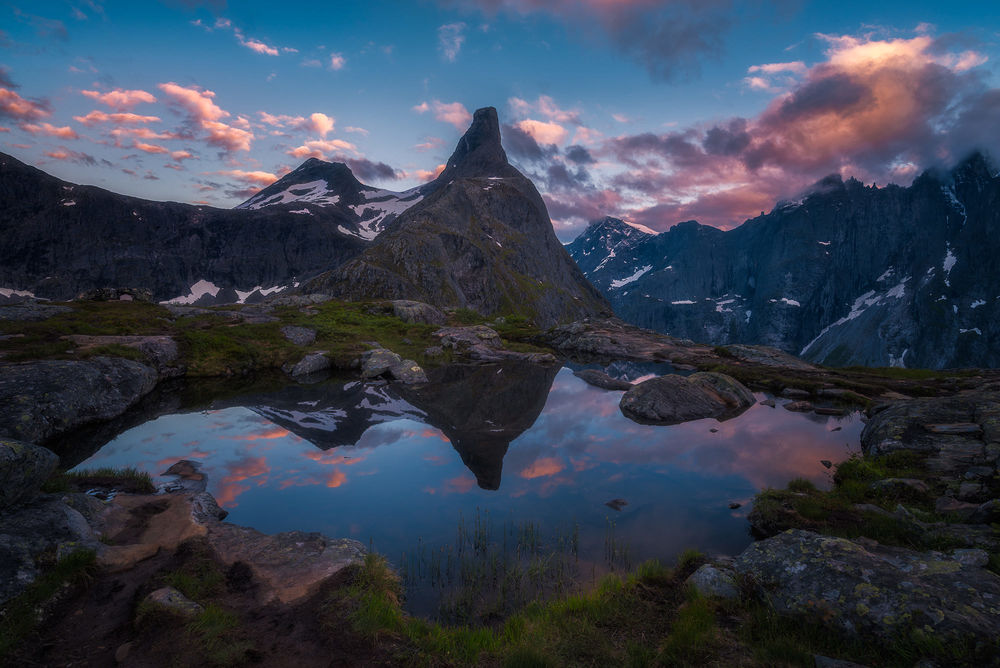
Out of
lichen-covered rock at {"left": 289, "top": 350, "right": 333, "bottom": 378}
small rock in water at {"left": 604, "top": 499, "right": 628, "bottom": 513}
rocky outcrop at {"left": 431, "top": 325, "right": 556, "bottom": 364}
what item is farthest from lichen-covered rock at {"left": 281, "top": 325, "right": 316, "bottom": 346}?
small rock in water at {"left": 604, "top": 499, "right": 628, "bottom": 513}

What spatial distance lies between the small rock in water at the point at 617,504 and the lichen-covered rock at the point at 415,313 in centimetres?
6435

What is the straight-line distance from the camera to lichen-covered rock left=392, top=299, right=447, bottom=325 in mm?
79000

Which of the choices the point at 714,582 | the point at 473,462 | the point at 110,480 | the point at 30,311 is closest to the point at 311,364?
the point at 30,311

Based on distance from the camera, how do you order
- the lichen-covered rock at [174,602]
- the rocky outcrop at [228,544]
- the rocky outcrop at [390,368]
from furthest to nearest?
the rocky outcrop at [390,368]
the rocky outcrop at [228,544]
the lichen-covered rock at [174,602]

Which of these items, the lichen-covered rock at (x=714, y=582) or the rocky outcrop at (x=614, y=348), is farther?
the rocky outcrop at (x=614, y=348)

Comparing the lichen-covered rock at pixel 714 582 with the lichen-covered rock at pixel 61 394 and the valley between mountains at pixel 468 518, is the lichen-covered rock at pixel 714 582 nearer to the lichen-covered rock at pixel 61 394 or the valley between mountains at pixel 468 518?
the valley between mountains at pixel 468 518

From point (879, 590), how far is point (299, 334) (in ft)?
176

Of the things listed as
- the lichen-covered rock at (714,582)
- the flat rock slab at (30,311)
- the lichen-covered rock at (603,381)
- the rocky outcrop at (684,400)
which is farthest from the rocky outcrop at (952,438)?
the flat rock slab at (30,311)

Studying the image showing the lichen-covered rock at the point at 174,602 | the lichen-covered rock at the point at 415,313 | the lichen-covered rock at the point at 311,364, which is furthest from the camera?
the lichen-covered rock at the point at 415,313

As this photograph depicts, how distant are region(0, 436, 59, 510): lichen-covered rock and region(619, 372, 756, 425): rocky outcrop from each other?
28920mm

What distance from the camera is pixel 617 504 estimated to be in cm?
1672

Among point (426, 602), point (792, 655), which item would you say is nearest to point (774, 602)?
point (792, 655)

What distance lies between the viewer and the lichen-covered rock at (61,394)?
18875 mm

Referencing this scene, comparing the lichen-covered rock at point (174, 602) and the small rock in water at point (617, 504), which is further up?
the lichen-covered rock at point (174, 602)
